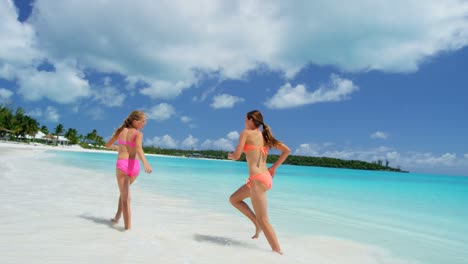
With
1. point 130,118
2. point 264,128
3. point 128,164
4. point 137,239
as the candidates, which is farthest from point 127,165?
point 264,128

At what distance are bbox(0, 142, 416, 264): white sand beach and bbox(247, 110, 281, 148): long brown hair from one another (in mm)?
1511

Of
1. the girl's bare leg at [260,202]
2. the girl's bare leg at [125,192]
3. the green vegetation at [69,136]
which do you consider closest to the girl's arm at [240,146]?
Answer: the girl's bare leg at [260,202]

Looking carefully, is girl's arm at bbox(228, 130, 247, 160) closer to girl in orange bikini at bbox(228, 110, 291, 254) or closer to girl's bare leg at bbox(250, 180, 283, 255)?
girl in orange bikini at bbox(228, 110, 291, 254)

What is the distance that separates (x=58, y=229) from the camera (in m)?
4.89

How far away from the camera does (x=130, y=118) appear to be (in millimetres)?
5270

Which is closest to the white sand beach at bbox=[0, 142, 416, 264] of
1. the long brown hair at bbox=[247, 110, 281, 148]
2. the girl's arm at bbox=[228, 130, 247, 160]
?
the girl's arm at bbox=[228, 130, 247, 160]

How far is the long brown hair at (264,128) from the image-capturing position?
455 centimetres

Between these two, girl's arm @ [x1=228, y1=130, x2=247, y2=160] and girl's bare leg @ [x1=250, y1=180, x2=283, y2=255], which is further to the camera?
girl's bare leg @ [x1=250, y1=180, x2=283, y2=255]

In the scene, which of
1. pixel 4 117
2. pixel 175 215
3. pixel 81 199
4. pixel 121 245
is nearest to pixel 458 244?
pixel 175 215

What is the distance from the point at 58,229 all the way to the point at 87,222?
0.67 meters

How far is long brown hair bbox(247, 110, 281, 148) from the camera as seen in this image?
4551 millimetres

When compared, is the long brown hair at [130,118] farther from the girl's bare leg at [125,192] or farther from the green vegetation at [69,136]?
the green vegetation at [69,136]

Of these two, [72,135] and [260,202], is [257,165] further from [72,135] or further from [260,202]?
[72,135]

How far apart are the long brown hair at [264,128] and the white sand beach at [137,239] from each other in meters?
1.51
